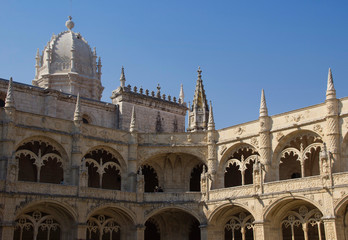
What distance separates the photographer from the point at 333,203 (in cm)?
3002

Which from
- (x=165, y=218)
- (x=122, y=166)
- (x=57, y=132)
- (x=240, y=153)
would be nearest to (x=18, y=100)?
(x=57, y=132)

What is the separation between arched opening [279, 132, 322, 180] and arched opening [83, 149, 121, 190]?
1223cm

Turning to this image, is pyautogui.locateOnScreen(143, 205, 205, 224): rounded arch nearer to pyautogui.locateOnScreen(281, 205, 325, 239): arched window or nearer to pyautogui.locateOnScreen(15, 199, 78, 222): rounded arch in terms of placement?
pyautogui.locateOnScreen(15, 199, 78, 222): rounded arch

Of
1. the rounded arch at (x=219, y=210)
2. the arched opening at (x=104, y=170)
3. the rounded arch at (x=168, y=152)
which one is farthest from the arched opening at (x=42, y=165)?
the rounded arch at (x=219, y=210)

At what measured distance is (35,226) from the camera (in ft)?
108

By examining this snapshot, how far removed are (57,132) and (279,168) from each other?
16397 mm

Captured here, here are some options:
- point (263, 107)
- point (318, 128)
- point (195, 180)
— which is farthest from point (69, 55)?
point (318, 128)

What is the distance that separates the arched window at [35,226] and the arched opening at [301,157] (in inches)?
623

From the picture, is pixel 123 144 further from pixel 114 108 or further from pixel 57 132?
pixel 114 108

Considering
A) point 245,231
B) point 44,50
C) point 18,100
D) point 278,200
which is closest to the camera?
point 278,200

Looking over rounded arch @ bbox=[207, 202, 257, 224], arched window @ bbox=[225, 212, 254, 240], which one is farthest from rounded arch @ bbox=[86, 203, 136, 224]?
arched window @ bbox=[225, 212, 254, 240]

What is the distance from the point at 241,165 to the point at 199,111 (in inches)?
616

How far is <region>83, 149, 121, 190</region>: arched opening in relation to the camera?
3831 cm

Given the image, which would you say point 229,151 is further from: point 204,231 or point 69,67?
point 69,67
